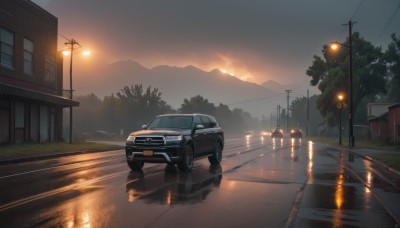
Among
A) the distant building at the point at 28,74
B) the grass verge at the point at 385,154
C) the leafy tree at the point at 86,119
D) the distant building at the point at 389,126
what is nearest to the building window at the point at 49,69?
the distant building at the point at 28,74

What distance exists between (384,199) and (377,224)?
271 cm

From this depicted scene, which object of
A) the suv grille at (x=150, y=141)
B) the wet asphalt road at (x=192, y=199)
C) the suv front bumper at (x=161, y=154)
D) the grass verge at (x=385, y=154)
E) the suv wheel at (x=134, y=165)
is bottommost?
the grass verge at (x=385, y=154)

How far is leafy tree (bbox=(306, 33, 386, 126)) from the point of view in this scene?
60000 millimetres

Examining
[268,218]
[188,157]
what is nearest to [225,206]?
[268,218]

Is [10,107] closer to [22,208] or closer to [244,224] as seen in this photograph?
[22,208]

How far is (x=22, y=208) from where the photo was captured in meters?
7.81

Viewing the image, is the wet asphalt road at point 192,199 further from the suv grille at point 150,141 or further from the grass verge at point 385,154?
the grass verge at point 385,154

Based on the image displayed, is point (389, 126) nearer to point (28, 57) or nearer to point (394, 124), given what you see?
point (394, 124)

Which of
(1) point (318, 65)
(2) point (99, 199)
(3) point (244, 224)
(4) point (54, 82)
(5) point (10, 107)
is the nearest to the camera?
(3) point (244, 224)

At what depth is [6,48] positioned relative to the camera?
27.3 meters

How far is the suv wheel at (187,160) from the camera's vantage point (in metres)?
13.9

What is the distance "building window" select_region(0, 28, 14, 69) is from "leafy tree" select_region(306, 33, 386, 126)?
44.3 meters

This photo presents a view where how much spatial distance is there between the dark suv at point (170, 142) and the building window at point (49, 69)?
67.0 ft

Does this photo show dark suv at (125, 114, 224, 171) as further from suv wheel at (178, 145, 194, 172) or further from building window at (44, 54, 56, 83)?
building window at (44, 54, 56, 83)
